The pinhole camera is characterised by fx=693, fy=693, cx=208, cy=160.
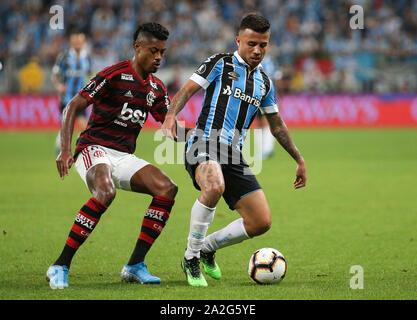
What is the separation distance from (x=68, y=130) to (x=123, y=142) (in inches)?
23.5

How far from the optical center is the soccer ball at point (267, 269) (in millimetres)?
5469

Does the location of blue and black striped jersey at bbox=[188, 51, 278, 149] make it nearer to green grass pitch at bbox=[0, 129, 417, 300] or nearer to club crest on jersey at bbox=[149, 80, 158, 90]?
club crest on jersey at bbox=[149, 80, 158, 90]

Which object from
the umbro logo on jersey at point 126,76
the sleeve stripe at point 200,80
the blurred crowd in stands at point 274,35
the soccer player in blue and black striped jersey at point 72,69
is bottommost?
the sleeve stripe at point 200,80

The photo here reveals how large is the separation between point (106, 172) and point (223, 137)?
1.02 meters

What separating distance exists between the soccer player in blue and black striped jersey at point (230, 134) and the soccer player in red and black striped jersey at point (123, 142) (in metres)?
0.33

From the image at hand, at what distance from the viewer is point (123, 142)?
594 centimetres

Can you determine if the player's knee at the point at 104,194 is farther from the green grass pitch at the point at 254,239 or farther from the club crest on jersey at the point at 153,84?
the club crest on jersey at the point at 153,84

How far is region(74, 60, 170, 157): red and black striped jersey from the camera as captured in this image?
577cm

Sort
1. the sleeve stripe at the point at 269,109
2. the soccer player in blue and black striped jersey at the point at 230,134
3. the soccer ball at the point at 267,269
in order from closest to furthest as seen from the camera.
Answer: the soccer ball at the point at 267,269, the soccer player in blue and black striped jersey at the point at 230,134, the sleeve stripe at the point at 269,109

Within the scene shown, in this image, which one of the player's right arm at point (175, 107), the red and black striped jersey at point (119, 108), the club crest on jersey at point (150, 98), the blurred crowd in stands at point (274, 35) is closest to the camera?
the player's right arm at point (175, 107)

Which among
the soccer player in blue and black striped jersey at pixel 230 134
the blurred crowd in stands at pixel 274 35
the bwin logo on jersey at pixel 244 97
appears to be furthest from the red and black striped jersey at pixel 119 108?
the blurred crowd in stands at pixel 274 35

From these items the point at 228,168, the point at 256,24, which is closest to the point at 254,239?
the point at 228,168

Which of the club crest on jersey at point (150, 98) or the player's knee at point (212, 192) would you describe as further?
the club crest on jersey at point (150, 98)

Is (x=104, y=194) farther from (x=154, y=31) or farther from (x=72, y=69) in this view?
(x=72, y=69)
